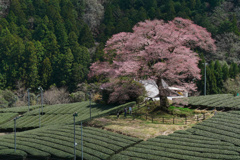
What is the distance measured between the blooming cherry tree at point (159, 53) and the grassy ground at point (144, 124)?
378 centimetres

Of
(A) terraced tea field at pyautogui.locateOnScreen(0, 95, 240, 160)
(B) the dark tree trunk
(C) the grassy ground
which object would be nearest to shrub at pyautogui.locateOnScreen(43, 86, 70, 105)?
(C) the grassy ground

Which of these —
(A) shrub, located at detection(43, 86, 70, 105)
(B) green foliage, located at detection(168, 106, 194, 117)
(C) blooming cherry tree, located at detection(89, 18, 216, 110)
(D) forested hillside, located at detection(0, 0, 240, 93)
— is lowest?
(B) green foliage, located at detection(168, 106, 194, 117)

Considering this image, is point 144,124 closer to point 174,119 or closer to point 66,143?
point 174,119

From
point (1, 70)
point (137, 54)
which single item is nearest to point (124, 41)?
point (137, 54)

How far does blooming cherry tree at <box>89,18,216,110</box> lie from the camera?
38.6 meters

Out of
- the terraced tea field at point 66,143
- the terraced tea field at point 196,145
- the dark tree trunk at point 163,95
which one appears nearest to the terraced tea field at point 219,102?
the dark tree trunk at point 163,95

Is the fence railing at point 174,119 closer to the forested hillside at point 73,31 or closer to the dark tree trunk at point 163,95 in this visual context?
the dark tree trunk at point 163,95

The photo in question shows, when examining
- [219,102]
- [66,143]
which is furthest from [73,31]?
[66,143]

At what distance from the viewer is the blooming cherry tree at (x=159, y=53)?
3856 centimetres

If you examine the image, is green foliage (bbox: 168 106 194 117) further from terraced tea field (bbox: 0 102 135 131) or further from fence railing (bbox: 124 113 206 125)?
terraced tea field (bbox: 0 102 135 131)

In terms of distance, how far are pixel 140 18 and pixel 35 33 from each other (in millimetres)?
39551

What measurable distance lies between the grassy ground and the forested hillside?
35.5 m

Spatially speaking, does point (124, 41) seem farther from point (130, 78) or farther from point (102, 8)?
point (102, 8)

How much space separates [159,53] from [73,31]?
219ft
